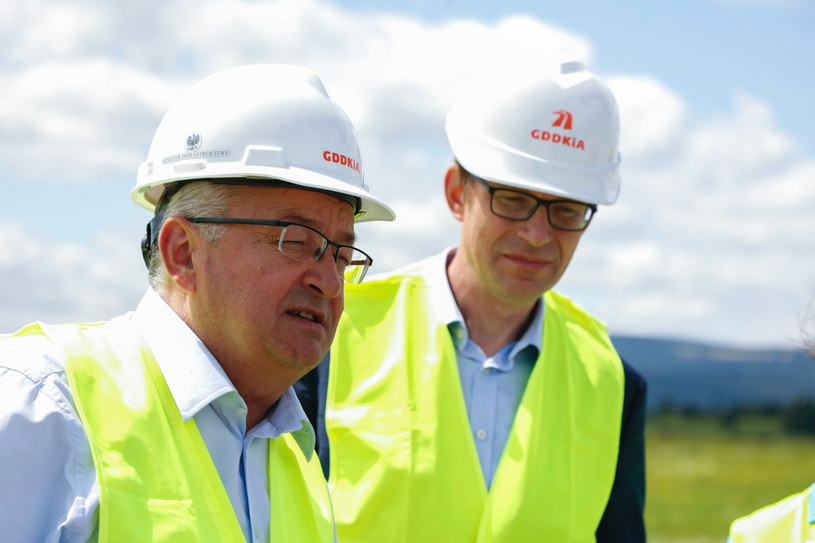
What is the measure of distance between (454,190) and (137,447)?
250 cm

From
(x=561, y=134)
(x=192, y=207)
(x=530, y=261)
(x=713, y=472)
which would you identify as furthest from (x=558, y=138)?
(x=713, y=472)

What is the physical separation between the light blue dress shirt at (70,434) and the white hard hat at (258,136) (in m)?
0.42

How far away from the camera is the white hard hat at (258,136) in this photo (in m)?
2.92

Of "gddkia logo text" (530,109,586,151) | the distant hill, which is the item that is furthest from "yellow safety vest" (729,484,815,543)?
the distant hill

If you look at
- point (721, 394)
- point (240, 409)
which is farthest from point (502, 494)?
point (721, 394)

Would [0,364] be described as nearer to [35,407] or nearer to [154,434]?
[35,407]

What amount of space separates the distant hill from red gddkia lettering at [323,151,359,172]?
6978cm

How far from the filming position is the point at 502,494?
13.1 feet

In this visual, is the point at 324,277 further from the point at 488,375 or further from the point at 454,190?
the point at 454,190

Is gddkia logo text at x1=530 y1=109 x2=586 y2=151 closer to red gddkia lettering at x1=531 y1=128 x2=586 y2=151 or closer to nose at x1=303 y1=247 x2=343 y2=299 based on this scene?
red gddkia lettering at x1=531 y1=128 x2=586 y2=151

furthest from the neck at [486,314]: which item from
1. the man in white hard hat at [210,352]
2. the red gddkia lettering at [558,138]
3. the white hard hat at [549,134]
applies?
the man in white hard hat at [210,352]

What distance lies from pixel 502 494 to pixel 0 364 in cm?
217

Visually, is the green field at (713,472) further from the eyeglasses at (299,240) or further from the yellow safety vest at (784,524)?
the eyeglasses at (299,240)

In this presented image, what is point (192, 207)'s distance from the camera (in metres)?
2.89
